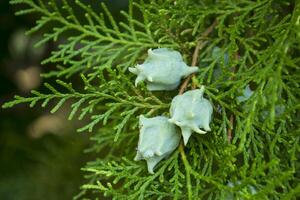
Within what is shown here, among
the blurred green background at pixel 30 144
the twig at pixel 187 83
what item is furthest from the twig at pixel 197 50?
the blurred green background at pixel 30 144

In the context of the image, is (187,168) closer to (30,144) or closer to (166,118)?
(166,118)

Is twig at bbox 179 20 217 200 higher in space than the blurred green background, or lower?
higher

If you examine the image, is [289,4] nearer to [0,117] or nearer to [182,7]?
[182,7]

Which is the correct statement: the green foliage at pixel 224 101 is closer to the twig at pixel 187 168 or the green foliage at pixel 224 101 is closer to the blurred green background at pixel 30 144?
the twig at pixel 187 168

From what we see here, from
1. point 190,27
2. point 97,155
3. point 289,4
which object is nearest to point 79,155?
point 97,155

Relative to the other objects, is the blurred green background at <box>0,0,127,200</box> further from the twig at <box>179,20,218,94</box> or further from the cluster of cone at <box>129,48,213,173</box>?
→ the cluster of cone at <box>129,48,213,173</box>

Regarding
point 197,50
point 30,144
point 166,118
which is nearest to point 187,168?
point 166,118

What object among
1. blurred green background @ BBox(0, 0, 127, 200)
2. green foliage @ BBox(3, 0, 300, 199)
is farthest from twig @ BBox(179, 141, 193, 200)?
blurred green background @ BBox(0, 0, 127, 200)
